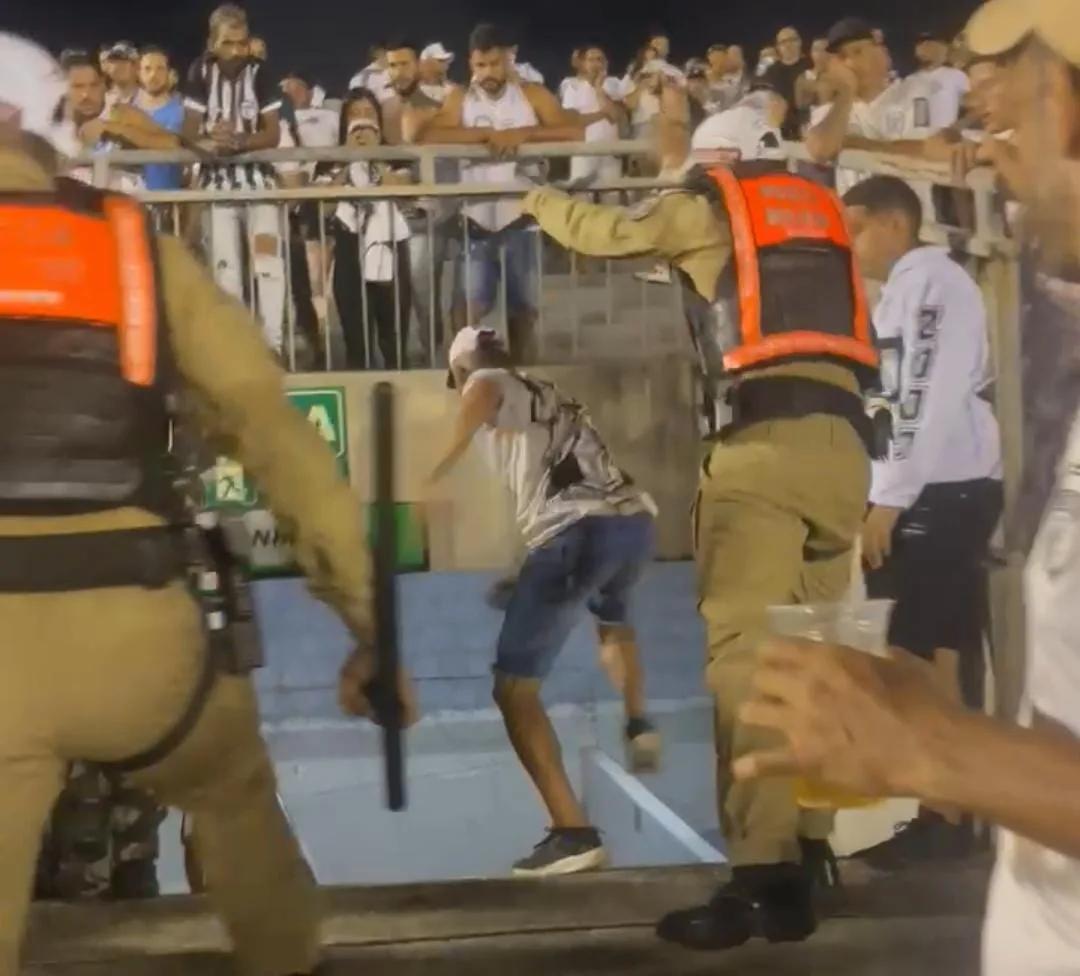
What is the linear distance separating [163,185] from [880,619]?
65 centimetres

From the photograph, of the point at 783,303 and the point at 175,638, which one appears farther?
the point at 783,303

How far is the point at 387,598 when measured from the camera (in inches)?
42.8

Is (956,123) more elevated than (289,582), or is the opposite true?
(956,123)

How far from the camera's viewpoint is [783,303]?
1.13 meters

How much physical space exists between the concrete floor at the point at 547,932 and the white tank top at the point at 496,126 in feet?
1.74

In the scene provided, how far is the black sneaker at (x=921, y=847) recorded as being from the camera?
3.79ft

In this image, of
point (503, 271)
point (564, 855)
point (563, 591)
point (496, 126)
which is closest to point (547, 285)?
point (503, 271)

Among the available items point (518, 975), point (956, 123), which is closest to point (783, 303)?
point (956, 123)

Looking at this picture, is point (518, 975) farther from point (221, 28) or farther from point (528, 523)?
point (221, 28)

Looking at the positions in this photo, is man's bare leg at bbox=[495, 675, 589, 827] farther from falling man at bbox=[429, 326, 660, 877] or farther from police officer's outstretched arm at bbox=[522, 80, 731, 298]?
police officer's outstretched arm at bbox=[522, 80, 731, 298]

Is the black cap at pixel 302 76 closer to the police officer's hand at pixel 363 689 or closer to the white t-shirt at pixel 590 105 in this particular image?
the white t-shirt at pixel 590 105

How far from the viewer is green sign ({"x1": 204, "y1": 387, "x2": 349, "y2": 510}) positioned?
1.02m

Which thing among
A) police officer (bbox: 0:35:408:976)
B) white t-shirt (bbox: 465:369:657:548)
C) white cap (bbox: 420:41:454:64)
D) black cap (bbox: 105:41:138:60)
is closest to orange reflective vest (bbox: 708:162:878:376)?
white t-shirt (bbox: 465:369:657:548)

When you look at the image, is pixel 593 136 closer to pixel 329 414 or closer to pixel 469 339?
pixel 469 339
